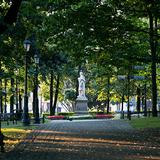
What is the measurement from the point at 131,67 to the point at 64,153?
20.2 m

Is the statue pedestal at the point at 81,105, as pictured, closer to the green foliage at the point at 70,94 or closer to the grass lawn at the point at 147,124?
the green foliage at the point at 70,94

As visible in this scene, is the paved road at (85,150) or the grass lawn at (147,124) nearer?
the paved road at (85,150)

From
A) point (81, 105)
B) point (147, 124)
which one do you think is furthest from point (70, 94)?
point (147, 124)

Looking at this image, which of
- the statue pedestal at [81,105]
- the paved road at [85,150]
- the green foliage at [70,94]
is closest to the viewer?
the paved road at [85,150]

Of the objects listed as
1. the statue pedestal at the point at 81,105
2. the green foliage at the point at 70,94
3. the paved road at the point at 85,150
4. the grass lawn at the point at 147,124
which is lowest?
the paved road at the point at 85,150

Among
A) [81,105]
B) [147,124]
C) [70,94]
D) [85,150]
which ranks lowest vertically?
[85,150]

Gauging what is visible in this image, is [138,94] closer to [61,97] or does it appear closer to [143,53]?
[61,97]

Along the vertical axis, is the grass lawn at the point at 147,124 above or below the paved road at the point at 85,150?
above

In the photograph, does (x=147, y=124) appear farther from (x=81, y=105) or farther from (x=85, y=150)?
(x=81, y=105)

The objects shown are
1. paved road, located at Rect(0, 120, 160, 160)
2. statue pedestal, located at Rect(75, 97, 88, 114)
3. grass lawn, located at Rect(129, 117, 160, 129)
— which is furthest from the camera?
statue pedestal, located at Rect(75, 97, 88, 114)

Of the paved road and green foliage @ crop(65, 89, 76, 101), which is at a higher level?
green foliage @ crop(65, 89, 76, 101)

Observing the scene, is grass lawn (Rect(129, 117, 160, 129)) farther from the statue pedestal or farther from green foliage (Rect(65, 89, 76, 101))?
green foliage (Rect(65, 89, 76, 101))

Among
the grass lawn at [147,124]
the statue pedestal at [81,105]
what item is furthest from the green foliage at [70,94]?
the grass lawn at [147,124]

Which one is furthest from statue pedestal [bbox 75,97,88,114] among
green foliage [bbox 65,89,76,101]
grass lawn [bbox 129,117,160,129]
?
grass lawn [bbox 129,117,160,129]
